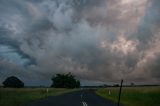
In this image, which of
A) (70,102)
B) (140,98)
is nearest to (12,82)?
(140,98)

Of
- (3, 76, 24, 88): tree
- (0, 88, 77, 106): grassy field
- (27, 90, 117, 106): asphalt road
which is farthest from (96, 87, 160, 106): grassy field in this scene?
(3, 76, 24, 88): tree

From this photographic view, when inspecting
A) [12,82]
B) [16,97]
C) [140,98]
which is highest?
[12,82]

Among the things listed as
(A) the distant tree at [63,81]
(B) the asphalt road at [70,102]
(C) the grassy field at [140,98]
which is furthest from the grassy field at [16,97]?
(A) the distant tree at [63,81]

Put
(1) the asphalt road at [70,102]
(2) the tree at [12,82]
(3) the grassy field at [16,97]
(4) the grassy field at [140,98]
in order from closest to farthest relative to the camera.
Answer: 1. (3) the grassy field at [16,97]
2. (1) the asphalt road at [70,102]
3. (4) the grassy field at [140,98]
4. (2) the tree at [12,82]

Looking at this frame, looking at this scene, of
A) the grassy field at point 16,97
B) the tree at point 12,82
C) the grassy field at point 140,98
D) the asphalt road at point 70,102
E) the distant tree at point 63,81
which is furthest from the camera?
the distant tree at point 63,81

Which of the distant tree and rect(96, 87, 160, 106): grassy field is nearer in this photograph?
rect(96, 87, 160, 106): grassy field

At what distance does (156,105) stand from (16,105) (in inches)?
636

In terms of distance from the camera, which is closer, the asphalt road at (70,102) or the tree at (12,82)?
the asphalt road at (70,102)

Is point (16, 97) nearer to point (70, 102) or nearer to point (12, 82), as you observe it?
point (70, 102)

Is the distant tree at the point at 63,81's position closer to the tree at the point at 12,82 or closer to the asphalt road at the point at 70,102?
the tree at the point at 12,82

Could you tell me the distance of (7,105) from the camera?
25.8 metres

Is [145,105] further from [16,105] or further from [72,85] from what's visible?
[72,85]

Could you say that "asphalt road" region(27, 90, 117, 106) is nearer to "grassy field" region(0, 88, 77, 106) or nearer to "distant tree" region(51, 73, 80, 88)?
"grassy field" region(0, 88, 77, 106)

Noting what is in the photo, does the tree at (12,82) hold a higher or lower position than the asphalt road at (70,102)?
higher
